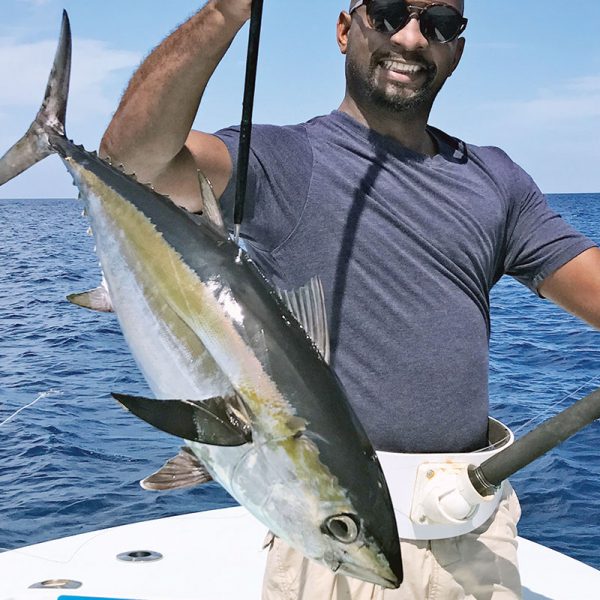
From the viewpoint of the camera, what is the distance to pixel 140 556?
398 cm

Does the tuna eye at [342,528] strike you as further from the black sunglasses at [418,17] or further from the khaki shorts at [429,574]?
the black sunglasses at [418,17]

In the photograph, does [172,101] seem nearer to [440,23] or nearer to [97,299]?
[97,299]

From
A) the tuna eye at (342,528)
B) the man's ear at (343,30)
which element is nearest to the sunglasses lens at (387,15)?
the man's ear at (343,30)

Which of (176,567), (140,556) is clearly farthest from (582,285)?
(140,556)

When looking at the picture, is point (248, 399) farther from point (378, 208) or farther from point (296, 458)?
point (378, 208)

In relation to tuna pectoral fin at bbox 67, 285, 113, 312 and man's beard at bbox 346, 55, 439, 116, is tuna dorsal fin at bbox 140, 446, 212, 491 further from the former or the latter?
man's beard at bbox 346, 55, 439, 116

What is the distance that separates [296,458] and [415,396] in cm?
92

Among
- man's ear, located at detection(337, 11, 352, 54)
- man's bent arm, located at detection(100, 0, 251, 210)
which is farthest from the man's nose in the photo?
man's bent arm, located at detection(100, 0, 251, 210)

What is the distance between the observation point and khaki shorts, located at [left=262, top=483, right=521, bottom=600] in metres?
2.29

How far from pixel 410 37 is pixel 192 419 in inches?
57.6

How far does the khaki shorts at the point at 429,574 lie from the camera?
2285 mm

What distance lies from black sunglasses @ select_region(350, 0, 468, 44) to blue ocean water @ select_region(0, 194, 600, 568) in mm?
3371

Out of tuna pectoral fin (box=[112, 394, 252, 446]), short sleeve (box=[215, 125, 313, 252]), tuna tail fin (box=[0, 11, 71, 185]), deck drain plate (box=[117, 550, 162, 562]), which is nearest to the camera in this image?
tuna pectoral fin (box=[112, 394, 252, 446])

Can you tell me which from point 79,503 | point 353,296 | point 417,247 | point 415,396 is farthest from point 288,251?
point 79,503
